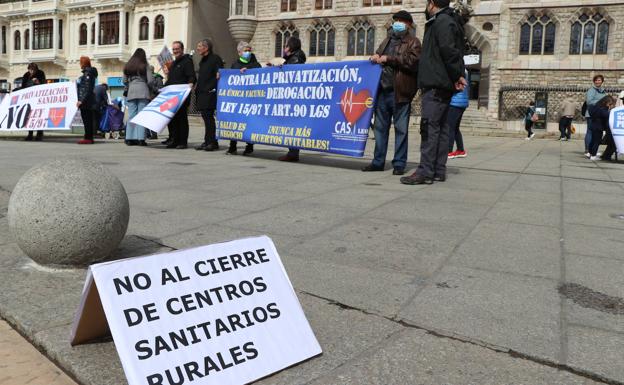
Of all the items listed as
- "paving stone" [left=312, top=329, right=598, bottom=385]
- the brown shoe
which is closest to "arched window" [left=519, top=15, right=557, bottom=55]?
the brown shoe

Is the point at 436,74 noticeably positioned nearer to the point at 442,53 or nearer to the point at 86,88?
the point at 442,53

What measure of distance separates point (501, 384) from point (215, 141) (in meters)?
9.22

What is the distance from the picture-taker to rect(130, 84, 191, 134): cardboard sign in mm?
10359

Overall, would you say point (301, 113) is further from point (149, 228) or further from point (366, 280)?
point (366, 280)

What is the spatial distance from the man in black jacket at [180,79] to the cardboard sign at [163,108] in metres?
0.14

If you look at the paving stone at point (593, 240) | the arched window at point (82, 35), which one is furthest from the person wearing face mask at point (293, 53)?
the arched window at point (82, 35)

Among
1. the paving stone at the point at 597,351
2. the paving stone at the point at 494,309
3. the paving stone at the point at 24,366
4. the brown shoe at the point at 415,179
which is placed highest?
the brown shoe at the point at 415,179

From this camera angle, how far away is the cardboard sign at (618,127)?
11164 mm

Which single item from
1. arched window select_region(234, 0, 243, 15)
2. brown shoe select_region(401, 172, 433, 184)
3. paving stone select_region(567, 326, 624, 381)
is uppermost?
arched window select_region(234, 0, 243, 15)

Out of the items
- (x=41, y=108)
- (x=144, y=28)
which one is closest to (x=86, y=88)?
(x=41, y=108)

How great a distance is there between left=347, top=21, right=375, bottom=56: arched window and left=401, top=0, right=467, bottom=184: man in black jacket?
29853 millimetres

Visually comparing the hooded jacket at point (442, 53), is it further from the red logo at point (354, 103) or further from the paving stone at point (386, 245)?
the paving stone at point (386, 245)

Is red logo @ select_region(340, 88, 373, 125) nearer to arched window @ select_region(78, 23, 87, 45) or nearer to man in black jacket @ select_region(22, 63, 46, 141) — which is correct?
man in black jacket @ select_region(22, 63, 46, 141)

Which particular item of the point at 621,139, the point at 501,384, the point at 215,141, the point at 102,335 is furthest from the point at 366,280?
the point at 621,139
